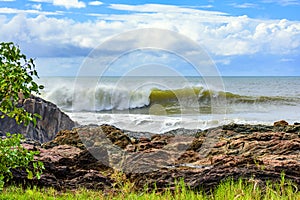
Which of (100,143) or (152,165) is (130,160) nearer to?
(152,165)

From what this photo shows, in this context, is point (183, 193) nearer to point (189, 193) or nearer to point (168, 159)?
point (189, 193)

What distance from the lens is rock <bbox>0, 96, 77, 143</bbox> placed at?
1405cm

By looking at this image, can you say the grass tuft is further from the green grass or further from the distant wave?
the distant wave

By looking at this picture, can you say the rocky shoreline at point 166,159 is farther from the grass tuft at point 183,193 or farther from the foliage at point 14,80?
the foliage at point 14,80

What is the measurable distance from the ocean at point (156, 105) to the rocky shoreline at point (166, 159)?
246cm

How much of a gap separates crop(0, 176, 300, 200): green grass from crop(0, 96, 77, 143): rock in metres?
7.39

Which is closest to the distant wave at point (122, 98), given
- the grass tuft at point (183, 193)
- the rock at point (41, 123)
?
the rock at point (41, 123)

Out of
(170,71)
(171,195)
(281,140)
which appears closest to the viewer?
(171,195)

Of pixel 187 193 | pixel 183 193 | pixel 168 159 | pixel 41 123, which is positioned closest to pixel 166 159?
pixel 168 159

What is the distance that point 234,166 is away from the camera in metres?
7.02

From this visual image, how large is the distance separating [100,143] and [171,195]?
315cm

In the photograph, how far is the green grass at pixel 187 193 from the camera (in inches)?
233

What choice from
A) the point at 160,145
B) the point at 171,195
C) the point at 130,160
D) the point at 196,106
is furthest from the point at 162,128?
the point at 171,195

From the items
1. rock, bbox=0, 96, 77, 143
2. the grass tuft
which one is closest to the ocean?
rock, bbox=0, 96, 77, 143
